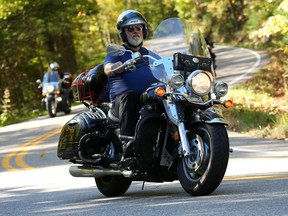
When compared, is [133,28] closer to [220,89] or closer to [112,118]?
[112,118]

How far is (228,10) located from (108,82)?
225 ft

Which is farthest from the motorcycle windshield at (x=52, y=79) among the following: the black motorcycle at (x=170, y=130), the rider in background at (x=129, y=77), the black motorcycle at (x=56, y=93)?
the rider in background at (x=129, y=77)

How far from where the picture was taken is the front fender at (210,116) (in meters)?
7.54

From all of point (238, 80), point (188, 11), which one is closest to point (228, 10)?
point (188, 11)

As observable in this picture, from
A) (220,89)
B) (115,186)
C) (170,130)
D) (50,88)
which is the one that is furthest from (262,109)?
(220,89)

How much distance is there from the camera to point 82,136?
9.31m

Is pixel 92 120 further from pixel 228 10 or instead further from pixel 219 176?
pixel 228 10

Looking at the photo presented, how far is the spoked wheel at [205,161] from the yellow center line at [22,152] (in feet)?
25.5

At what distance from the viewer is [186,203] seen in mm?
7402

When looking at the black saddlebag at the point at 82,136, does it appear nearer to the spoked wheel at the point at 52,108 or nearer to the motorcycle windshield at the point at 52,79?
the spoked wheel at the point at 52,108

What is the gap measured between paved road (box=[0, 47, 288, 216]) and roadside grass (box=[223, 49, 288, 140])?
0.57 meters

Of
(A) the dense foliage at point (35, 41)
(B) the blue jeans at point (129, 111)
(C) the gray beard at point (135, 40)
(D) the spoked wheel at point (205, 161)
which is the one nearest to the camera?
(D) the spoked wheel at point (205, 161)

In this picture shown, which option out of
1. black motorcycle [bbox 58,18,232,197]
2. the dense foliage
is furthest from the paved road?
the dense foliage

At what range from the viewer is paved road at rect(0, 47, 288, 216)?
7113 millimetres
